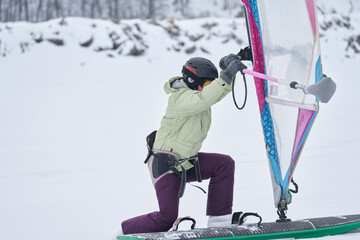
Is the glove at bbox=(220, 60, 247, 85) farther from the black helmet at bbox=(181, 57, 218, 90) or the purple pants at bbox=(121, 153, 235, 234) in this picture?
the purple pants at bbox=(121, 153, 235, 234)

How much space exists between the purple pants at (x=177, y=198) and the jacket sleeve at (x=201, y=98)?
0.39 meters

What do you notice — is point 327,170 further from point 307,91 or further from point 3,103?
point 3,103

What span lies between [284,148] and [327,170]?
199 centimetres

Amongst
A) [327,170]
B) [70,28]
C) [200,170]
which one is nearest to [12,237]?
[200,170]

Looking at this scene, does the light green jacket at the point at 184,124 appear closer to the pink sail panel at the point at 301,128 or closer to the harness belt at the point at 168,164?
the harness belt at the point at 168,164

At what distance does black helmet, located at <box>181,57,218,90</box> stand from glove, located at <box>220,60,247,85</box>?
26cm

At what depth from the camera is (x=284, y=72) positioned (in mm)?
2797

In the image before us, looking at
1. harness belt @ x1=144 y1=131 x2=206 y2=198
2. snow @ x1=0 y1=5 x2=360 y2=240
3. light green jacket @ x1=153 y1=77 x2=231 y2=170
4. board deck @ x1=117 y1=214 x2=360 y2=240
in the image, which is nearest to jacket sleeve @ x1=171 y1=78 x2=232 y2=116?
light green jacket @ x1=153 y1=77 x2=231 y2=170

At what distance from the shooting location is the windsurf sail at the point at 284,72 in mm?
2699

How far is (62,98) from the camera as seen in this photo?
905 cm

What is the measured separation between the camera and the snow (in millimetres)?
3830

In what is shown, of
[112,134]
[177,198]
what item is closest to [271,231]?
[177,198]

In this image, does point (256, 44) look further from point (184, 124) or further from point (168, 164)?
point (168, 164)

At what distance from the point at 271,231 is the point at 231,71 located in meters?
0.87
